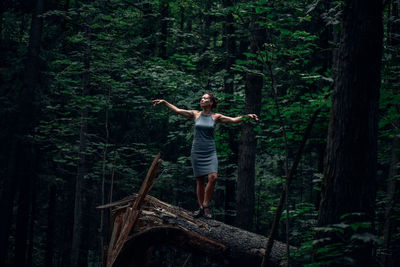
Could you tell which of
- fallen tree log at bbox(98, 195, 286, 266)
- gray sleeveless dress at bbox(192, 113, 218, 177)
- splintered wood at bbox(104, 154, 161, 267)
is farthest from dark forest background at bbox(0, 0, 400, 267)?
splintered wood at bbox(104, 154, 161, 267)

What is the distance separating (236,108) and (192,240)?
20.2 feet

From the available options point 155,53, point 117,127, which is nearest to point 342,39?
point 117,127

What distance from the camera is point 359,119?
10.0 feet

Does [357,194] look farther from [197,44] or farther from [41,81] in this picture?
[41,81]

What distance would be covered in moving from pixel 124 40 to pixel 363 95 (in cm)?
1028

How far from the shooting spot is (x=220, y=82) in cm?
1241

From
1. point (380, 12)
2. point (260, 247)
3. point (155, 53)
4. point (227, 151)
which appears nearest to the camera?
point (380, 12)

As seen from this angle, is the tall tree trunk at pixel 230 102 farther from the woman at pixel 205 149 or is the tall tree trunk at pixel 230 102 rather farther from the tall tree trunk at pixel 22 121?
the tall tree trunk at pixel 22 121

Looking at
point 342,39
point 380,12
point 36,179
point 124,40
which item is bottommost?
point 36,179

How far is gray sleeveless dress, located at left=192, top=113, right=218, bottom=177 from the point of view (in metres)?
6.16

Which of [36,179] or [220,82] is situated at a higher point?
[220,82]

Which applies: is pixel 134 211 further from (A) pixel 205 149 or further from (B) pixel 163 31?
(B) pixel 163 31

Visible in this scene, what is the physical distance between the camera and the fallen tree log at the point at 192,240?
5.27 m

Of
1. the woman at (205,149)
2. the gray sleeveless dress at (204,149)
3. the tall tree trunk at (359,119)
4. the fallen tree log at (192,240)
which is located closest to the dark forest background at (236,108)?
the tall tree trunk at (359,119)
